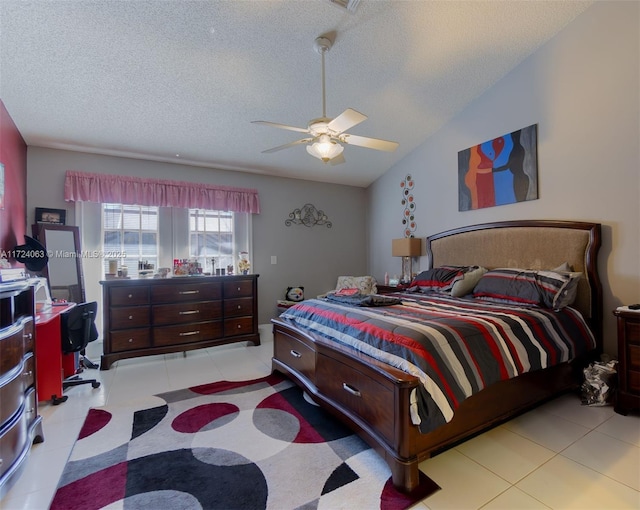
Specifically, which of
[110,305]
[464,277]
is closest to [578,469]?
[464,277]

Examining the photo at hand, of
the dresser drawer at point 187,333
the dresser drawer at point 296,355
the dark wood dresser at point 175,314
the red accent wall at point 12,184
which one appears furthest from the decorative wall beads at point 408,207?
the red accent wall at point 12,184

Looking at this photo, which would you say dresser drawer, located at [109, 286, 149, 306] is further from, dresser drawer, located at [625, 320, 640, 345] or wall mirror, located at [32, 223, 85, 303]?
dresser drawer, located at [625, 320, 640, 345]

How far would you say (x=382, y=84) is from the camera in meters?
3.35

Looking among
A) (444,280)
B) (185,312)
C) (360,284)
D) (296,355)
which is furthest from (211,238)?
(444,280)

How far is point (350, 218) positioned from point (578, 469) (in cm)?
447

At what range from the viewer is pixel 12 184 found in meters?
3.03

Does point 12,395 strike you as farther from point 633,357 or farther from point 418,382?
point 633,357

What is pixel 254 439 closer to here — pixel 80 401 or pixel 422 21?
pixel 80 401

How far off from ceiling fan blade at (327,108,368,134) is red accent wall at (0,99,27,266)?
2882 millimetres

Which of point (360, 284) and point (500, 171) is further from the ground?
point (500, 171)

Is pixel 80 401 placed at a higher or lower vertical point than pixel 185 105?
lower

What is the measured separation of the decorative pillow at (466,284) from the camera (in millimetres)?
3291

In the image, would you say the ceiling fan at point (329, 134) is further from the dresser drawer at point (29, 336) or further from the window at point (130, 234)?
the window at point (130, 234)

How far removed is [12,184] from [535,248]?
204 inches
